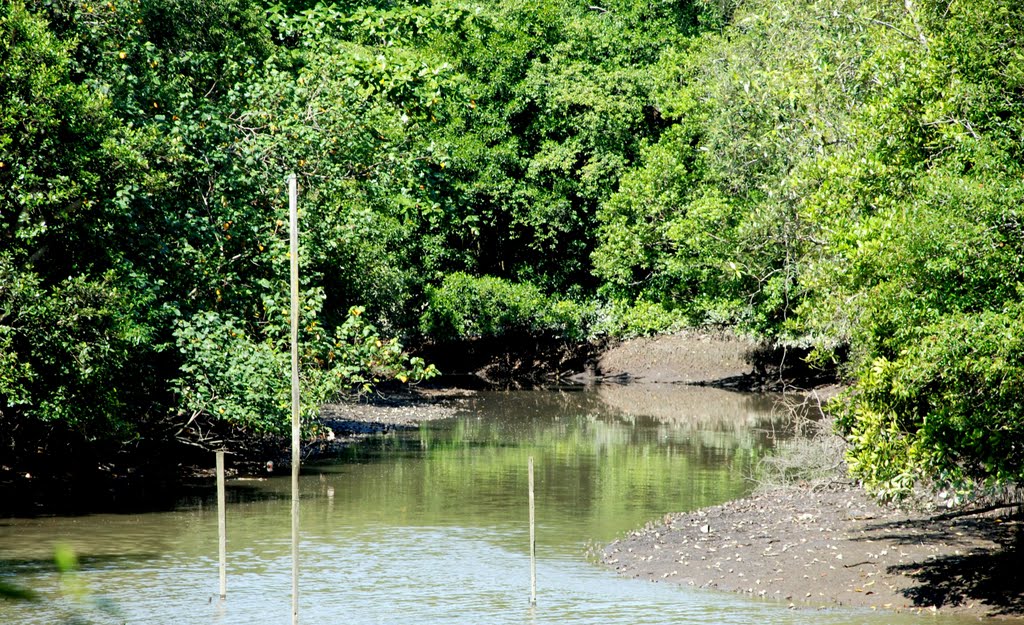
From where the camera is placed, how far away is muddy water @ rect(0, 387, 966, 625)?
15.3m

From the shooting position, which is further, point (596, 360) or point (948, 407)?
point (596, 360)

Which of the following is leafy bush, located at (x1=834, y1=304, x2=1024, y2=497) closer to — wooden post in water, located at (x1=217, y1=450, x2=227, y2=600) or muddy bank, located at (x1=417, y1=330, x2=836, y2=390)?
wooden post in water, located at (x1=217, y1=450, x2=227, y2=600)

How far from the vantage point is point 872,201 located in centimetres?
1477

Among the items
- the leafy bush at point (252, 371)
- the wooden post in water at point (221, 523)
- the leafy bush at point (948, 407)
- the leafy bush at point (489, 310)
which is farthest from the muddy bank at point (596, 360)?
the leafy bush at point (948, 407)

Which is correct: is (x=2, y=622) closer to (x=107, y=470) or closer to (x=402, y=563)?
(x=402, y=563)

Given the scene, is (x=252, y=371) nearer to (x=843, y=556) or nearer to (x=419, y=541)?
(x=419, y=541)

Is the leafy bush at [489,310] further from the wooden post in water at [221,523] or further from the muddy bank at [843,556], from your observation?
the wooden post in water at [221,523]

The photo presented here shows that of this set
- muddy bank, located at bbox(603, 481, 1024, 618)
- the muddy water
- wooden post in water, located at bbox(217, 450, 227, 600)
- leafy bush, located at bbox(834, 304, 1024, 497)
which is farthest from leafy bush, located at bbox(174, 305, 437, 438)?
leafy bush, located at bbox(834, 304, 1024, 497)

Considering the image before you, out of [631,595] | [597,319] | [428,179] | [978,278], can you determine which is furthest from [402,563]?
[597,319]

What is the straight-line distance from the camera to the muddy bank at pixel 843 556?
1502cm

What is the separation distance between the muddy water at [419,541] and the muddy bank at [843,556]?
675 mm

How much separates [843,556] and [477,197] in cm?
3576

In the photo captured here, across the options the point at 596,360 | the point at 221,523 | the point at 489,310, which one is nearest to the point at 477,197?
the point at 489,310

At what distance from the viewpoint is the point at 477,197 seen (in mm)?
50719
